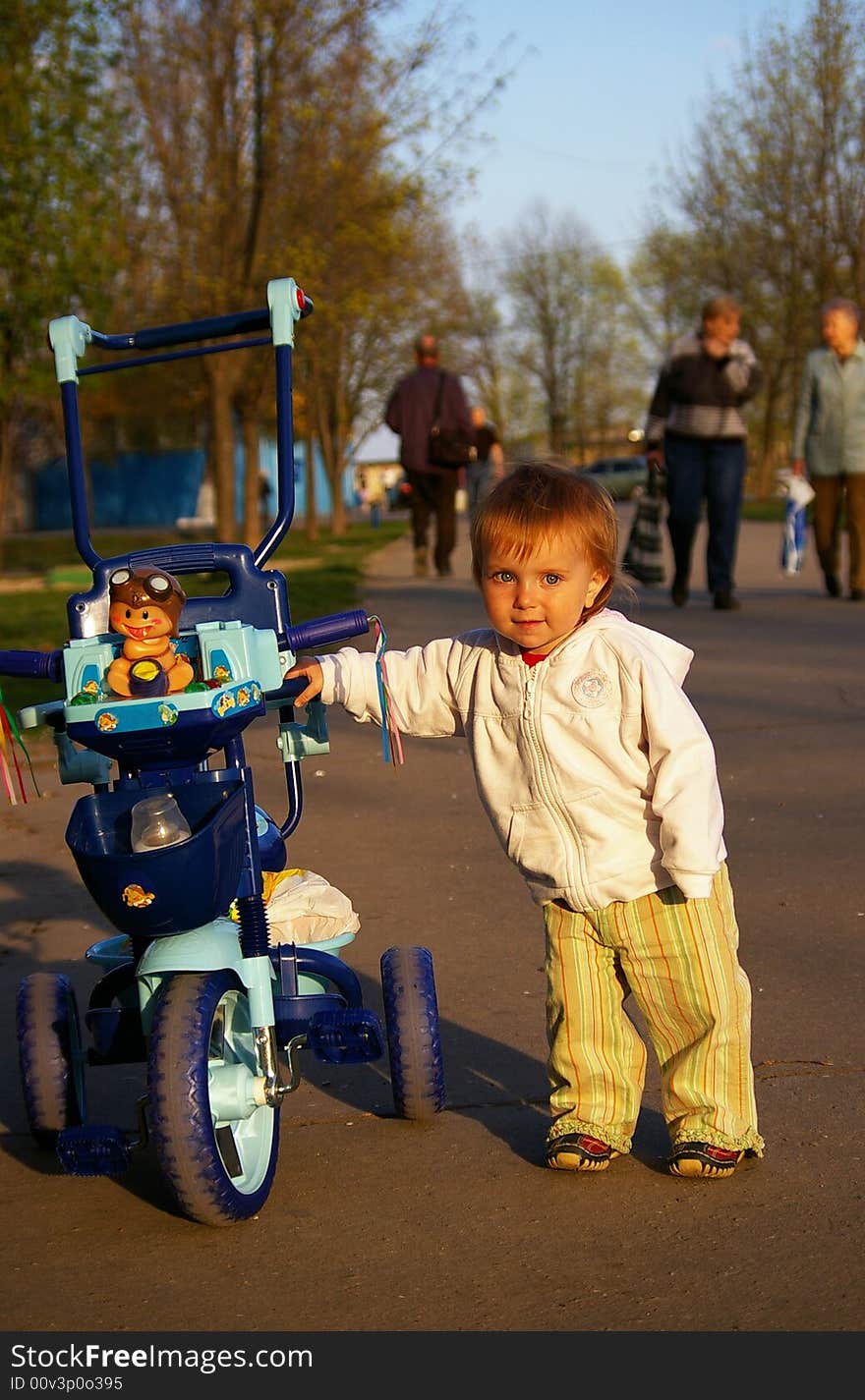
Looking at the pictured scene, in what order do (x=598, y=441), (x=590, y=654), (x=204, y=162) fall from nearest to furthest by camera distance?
(x=590, y=654), (x=204, y=162), (x=598, y=441)

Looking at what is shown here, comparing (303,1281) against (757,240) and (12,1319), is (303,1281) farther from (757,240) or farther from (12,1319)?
(757,240)

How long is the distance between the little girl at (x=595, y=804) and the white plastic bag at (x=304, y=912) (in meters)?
0.52

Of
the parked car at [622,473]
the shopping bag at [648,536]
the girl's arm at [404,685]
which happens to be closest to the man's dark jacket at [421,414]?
the shopping bag at [648,536]

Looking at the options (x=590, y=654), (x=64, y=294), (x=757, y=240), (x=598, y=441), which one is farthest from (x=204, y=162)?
(x=598, y=441)

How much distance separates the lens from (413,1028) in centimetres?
373

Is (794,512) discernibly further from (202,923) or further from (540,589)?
(202,923)

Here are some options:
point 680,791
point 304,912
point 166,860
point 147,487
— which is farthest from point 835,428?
point 147,487

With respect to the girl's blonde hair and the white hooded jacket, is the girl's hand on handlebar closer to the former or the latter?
the white hooded jacket

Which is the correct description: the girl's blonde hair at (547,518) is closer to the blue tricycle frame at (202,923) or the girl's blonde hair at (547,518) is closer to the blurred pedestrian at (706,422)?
the blue tricycle frame at (202,923)

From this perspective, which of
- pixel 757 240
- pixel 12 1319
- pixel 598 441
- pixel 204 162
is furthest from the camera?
pixel 598 441

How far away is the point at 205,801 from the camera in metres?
3.28

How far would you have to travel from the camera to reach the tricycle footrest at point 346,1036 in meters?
3.58

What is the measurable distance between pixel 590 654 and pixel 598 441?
86.8 meters

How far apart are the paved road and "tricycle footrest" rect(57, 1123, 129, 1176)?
132mm
